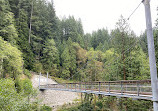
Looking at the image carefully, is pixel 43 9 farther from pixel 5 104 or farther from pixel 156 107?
pixel 156 107

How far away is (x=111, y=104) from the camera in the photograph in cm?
1458

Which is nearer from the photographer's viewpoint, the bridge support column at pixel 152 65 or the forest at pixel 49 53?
the bridge support column at pixel 152 65

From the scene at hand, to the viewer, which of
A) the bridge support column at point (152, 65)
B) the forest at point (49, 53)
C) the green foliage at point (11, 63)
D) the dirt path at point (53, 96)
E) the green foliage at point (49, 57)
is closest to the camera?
the bridge support column at point (152, 65)

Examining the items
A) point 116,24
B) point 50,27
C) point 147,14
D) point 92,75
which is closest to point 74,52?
point 50,27

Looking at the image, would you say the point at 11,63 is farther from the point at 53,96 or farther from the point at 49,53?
the point at 49,53

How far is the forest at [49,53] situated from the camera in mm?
12500

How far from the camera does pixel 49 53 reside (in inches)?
1109

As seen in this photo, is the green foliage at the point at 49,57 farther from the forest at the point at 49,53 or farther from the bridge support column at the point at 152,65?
the bridge support column at the point at 152,65

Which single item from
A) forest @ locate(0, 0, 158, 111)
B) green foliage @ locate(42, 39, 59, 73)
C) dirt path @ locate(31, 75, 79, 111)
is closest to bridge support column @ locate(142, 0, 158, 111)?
forest @ locate(0, 0, 158, 111)

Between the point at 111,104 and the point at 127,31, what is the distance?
25.6 feet

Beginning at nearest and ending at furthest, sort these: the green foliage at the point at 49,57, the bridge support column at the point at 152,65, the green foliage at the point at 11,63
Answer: the bridge support column at the point at 152,65, the green foliage at the point at 11,63, the green foliage at the point at 49,57

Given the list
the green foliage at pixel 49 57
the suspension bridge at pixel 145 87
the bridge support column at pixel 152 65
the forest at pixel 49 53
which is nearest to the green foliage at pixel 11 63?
the forest at pixel 49 53

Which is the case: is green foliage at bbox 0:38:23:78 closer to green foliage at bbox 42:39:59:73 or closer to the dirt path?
the dirt path

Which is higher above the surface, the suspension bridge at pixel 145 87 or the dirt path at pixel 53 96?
the suspension bridge at pixel 145 87
